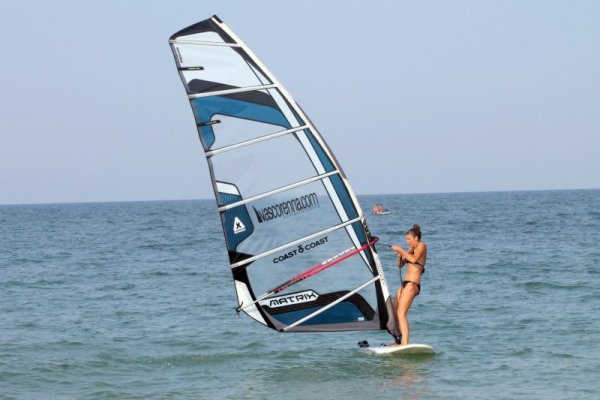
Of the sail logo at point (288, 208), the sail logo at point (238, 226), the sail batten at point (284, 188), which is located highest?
the sail batten at point (284, 188)

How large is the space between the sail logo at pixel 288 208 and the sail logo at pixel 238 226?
0.17m

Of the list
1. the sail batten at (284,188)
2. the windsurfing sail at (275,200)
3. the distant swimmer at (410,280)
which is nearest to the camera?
the windsurfing sail at (275,200)

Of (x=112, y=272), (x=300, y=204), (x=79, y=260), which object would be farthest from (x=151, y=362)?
(x=79, y=260)

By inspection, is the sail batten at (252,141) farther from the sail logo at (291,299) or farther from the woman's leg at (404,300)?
the woman's leg at (404,300)

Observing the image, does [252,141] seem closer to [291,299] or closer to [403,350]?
[291,299]

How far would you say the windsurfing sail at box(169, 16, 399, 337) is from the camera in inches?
316

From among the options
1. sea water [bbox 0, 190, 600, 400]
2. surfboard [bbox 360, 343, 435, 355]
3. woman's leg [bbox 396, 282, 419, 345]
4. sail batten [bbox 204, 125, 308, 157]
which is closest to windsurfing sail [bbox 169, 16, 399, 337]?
sail batten [bbox 204, 125, 308, 157]

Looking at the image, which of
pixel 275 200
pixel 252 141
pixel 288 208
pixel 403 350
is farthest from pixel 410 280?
pixel 252 141

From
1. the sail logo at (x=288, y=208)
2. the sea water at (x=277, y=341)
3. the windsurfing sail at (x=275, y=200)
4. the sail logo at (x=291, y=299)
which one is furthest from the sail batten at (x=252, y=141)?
the sea water at (x=277, y=341)

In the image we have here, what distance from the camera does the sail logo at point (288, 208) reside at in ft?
27.8

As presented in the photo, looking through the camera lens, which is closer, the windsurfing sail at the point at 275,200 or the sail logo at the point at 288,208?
the windsurfing sail at the point at 275,200

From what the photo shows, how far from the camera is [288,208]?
336 inches

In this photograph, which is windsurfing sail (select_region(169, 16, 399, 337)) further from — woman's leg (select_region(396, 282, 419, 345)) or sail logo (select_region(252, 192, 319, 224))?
woman's leg (select_region(396, 282, 419, 345))

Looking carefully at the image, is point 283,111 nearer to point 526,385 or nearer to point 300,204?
point 300,204
